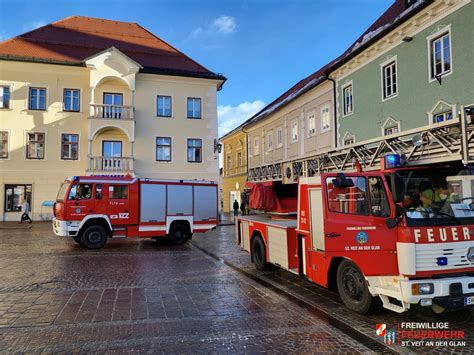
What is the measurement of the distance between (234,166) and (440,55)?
30261 millimetres

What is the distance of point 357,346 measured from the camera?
15.7 ft

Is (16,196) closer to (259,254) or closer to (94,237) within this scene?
(94,237)

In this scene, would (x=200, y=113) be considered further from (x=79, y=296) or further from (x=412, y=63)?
(x=79, y=296)

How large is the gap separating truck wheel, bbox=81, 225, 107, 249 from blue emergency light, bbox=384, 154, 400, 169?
11.2m

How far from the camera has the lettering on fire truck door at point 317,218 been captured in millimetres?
6430

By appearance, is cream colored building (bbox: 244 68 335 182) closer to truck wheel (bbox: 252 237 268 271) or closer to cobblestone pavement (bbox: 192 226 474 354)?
truck wheel (bbox: 252 237 268 271)

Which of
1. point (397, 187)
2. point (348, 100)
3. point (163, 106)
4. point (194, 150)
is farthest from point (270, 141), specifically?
point (397, 187)

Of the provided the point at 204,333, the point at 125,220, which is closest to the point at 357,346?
the point at 204,333

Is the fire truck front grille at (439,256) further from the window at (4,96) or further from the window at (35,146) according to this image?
the window at (4,96)

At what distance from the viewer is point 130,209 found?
1462 centimetres

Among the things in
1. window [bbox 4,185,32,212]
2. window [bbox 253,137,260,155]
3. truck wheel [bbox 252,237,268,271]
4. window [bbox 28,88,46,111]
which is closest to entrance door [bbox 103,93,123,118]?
window [bbox 28,88,46,111]

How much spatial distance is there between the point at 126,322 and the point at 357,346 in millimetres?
3226

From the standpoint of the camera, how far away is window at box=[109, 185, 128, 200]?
566 inches

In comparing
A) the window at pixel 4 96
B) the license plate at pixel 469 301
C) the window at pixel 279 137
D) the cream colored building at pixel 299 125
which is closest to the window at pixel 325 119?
the cream colored building at pixel 299 125
